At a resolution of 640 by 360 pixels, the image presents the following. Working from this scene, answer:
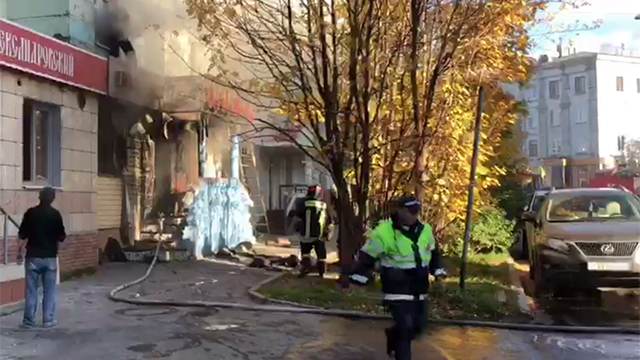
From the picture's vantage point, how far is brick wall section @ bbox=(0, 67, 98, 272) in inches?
407

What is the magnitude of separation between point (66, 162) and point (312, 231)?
13.2 feet

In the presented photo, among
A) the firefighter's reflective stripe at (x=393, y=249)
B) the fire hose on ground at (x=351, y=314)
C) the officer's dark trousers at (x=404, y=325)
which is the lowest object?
the fire hose on ground at (x=351, y=314)

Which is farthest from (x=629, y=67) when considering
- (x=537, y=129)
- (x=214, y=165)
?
(x=214, y=165)

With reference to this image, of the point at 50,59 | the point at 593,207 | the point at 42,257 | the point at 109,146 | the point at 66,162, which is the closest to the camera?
the point at 42,257

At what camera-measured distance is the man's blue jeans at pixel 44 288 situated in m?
7.91

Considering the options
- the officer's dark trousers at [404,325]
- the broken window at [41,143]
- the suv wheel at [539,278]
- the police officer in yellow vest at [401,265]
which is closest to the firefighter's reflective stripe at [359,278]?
the police officer in yellow vest at [401,265]

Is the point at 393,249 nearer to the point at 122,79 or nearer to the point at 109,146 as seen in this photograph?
the point at 122,79

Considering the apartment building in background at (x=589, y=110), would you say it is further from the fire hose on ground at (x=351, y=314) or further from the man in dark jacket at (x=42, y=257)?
the man in dark jacket at (x=42, y=257)

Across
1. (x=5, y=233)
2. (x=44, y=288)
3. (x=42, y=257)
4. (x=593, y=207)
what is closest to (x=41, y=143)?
(x=5, y=233)

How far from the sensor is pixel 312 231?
11930 millimetres

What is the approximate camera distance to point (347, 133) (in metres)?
10.7

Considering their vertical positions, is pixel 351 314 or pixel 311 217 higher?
pixel 311 217

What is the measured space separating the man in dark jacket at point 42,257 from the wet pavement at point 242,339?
25cm

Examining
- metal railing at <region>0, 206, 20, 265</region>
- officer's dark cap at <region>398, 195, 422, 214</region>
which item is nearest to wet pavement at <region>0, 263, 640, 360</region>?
metal railing at <region>0, 206, 20, 265</region>
